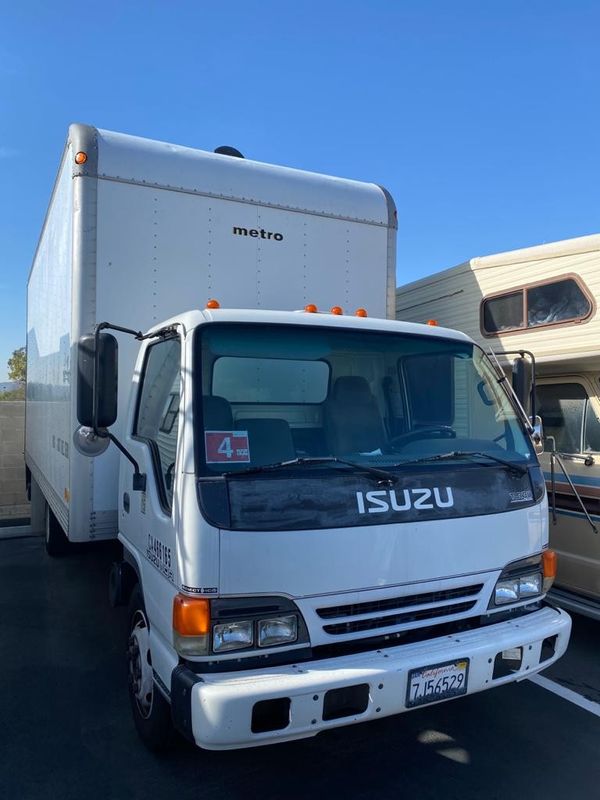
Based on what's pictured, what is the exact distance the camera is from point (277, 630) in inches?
108

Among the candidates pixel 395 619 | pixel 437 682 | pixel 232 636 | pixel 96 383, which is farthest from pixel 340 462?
pixel 96 383

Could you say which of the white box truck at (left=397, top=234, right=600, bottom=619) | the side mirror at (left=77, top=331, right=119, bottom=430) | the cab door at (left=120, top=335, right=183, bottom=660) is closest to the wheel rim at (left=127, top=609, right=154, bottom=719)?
the cab door at (left=120, top=335, right=183, bottom=660)

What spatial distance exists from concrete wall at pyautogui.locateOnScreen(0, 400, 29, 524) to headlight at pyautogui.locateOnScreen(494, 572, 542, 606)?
898cm

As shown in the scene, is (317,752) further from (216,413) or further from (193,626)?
(216,413)

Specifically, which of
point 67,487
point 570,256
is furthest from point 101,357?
point 570,256

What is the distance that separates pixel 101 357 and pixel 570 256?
3.80 metres

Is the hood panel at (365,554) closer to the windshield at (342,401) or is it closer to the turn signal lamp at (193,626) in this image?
the turn signal lamp at (193,626)

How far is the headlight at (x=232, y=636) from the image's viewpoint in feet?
8.85

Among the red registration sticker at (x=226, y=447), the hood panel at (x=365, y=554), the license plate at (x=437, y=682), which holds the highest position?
the red registration sticker at (x=226, y=447)

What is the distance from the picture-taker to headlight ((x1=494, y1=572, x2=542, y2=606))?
3255mm

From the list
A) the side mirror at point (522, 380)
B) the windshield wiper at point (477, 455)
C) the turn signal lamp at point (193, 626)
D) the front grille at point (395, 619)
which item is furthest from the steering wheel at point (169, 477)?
the side mirror at point (522, 380)

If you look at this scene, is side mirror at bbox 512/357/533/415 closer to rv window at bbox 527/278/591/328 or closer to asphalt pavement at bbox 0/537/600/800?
rv window at bbox 527/278/591/328

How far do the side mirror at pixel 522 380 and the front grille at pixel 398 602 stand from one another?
1401 millimetres

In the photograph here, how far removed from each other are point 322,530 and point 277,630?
18.3 inches
